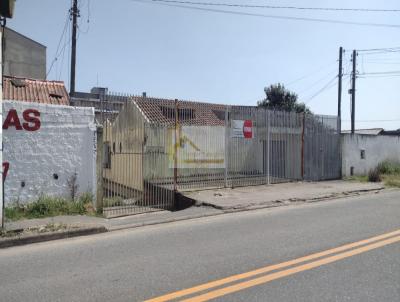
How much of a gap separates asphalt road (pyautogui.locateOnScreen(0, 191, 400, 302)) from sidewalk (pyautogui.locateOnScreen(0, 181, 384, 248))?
36cm

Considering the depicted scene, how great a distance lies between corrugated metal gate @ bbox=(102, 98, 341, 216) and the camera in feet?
43.1

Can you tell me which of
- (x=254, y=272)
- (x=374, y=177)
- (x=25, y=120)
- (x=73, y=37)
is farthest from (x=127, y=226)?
(x=73, y=37)

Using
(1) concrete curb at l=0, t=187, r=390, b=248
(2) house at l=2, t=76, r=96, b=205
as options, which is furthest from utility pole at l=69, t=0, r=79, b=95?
(1) concrete curb at l=0, t=187, r=390, b=248

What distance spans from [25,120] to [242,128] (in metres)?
7.44

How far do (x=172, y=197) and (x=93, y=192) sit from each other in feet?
9.09

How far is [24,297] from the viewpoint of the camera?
4812mm

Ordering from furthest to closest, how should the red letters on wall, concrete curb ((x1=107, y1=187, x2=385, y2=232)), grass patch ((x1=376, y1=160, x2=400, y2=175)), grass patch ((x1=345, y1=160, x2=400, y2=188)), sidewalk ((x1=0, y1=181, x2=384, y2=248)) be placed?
grass patch ((x1=376, y1=160, x2=400, y2=175)), grass patch ((x1=345, y1=160, x2=400, y2=188)), the red letters on wall, concrete curb ((x1=107, y1=187, x2=385, y2=232)), sidewalk ((x1=0, y1=181, x2=384, y2=248))

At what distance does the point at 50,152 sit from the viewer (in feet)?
34.9

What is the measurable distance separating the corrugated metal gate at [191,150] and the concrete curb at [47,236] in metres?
2.53

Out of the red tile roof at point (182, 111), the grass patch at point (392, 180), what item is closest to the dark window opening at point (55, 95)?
the red tile roof at point (182, 111)

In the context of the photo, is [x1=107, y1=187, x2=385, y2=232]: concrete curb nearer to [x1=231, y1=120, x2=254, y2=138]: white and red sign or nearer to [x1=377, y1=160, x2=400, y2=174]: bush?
[x1=231, y1=120, x2=254, y2=138]: white and red sign

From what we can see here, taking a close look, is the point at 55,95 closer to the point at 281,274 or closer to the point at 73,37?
the point at 73,37

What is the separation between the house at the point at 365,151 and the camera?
18953 millimetres

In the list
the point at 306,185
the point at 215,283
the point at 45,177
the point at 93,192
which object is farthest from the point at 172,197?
the point at 215,283
